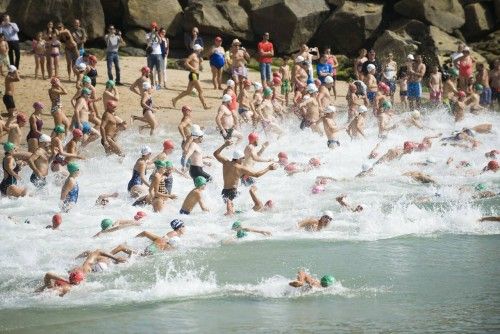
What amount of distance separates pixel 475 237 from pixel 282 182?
488 centimetres

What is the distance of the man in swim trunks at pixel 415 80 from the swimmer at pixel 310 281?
12177mm

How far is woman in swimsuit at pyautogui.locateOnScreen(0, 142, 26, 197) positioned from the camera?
17777 millimetres

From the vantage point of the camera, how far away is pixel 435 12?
1164 inches

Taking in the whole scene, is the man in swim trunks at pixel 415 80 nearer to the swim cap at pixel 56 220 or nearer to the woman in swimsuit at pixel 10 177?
the woman in swimsuit at pixel 10 177

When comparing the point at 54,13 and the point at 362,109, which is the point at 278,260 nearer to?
the point at 362,109

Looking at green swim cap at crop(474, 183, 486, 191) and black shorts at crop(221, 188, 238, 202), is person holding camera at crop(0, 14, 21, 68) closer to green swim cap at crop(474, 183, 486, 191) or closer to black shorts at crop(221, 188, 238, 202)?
black shorts at crop(221, 188, 238, 202)

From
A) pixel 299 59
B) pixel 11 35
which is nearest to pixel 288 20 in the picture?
pixel 299 59

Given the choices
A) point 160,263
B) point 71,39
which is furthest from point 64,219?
point 71,39

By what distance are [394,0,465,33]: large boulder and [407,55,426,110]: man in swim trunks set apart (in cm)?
576

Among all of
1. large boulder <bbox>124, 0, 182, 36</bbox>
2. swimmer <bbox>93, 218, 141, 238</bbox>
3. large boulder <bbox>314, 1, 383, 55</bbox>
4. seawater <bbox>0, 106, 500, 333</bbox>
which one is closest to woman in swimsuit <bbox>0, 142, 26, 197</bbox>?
seawater <bbox>0, 106, 500, 333</bbox>

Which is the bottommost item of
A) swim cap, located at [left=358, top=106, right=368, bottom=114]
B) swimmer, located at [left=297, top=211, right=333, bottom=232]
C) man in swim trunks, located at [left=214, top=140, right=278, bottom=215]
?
swimmer, located at [left=297, top=211, right=333, bottom=232]

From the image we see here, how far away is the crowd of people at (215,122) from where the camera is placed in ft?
54.2

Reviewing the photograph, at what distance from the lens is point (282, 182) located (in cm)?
1934

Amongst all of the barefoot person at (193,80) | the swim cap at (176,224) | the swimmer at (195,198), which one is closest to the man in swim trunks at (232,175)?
the swimmer at (195,198)
